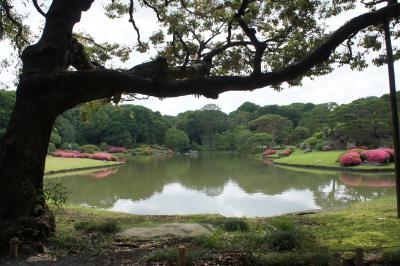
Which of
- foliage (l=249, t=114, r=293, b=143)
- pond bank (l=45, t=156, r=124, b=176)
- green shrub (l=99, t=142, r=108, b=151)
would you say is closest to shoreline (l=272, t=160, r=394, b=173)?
pond bank (l=45, t=156, r=124, b=176)

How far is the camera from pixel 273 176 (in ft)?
86.6

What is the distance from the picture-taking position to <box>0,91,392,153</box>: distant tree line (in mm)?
36062

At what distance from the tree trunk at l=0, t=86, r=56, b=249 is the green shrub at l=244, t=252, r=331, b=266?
3407 mm

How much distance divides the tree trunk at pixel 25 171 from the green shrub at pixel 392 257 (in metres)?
4.99

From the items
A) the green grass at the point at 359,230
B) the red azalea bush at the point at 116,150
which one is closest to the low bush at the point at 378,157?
the green grass at the point at 359,230

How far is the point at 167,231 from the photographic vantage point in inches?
277

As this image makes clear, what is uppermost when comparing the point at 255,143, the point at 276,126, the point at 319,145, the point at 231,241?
the point at 276,126

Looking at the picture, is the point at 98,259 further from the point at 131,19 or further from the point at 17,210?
the point at 131,19

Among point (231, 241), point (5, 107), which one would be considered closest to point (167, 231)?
point (231, 241)

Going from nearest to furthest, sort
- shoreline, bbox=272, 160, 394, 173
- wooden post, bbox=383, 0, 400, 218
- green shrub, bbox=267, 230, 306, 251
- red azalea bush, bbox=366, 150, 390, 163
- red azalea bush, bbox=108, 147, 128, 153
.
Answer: green shrub, bbox=267, 230, 306, 251, wooden post, bbox=383, 0, 400, 218, shoreline, bbox=272, 160, 394, 173, red azalea bush, bbox=366, 150, 390, 163, red azalea bush, bbox=108, 147, 128, 153

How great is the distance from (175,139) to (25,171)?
61353 mm

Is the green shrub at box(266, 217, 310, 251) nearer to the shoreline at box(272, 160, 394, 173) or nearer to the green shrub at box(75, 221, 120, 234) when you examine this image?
the green shrub at box(75, 221, 120, 234)

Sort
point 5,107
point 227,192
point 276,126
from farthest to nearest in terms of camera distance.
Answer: point 276,126
point 5,107
point 227,192

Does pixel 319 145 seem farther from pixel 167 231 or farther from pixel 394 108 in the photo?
pixel 167 231
